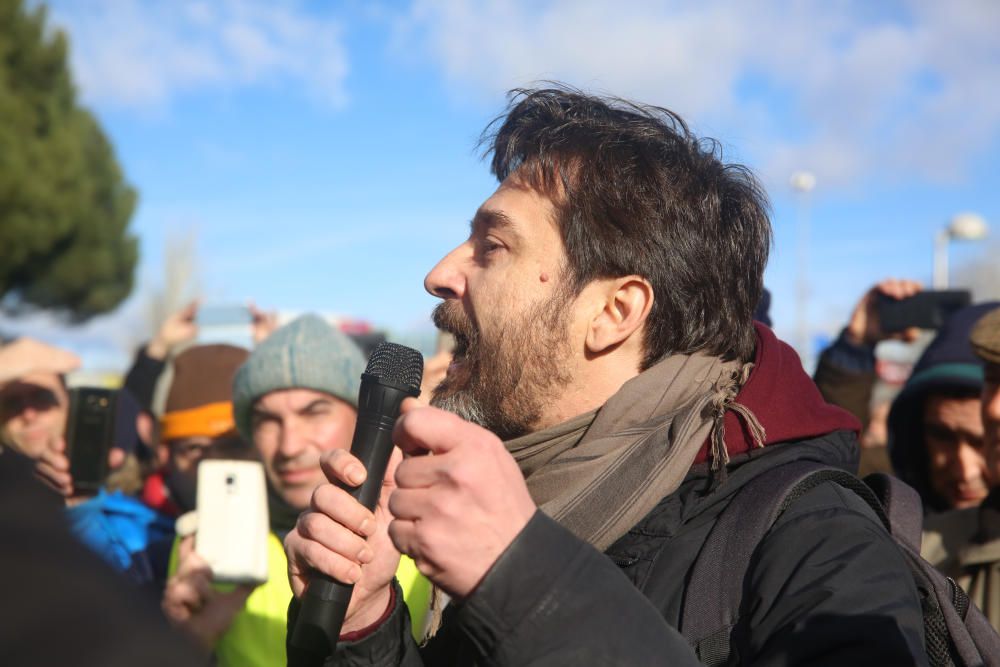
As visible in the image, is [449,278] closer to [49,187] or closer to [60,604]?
[60,604]

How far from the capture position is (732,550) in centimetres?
179

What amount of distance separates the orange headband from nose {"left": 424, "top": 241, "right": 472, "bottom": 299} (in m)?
2.48

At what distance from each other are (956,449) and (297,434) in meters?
2.72

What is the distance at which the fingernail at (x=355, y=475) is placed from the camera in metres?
1.76

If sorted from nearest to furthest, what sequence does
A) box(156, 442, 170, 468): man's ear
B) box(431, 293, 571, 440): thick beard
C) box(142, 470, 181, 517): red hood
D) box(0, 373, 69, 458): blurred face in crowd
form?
box(431, 293, 571, 440): thick beard
box(0, 373, 69, 458): blurred face in crowd
box(156, 442, 170, 468): man's ear
box(142, 470, 181, 517): red hood

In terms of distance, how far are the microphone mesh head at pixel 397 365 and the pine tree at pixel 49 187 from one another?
982 inches

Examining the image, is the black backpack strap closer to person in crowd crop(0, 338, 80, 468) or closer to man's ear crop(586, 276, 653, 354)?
man's ear crop(586, 276, 653, 354)

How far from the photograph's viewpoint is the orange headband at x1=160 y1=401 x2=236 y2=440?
468cm

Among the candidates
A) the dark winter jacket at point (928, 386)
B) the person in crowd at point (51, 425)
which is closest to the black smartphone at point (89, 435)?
the person in crowd at point (51, 425)

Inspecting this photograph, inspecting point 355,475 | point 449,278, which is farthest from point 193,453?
point 355,475

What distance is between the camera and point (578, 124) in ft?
8.43

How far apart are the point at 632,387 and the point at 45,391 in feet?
10.8

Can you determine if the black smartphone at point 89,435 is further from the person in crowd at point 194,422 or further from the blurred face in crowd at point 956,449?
the blurred face in crowd at point 956,449

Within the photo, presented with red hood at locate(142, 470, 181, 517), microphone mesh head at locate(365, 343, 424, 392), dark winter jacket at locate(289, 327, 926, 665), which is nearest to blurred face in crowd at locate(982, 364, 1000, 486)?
dark winter jacket at locate(289, 327, 926, 665)
